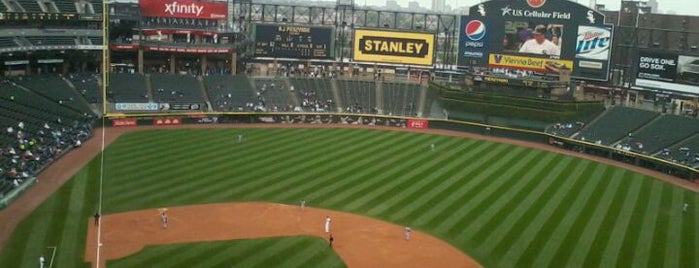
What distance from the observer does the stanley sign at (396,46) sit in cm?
7381

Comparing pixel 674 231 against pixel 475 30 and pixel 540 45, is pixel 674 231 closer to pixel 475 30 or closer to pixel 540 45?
pixel 540 45

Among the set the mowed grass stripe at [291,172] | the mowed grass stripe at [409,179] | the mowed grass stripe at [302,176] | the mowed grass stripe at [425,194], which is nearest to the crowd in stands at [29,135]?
the mowed grass stripe at [302,176]

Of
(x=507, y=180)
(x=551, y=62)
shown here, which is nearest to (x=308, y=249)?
(x=507, y=180)

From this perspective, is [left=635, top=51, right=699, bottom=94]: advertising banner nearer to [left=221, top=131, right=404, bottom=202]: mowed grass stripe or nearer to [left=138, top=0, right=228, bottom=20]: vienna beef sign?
[left=221, top=131, right=404, bottom=202]: mowed grass stripe

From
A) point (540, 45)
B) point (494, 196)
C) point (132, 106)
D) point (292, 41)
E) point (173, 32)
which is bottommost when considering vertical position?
point (494, 196)

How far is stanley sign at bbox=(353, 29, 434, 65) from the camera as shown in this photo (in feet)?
242

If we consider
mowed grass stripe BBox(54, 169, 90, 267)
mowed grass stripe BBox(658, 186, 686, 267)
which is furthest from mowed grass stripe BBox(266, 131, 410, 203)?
mowed grass stripe BBox(658, 186, 686, 267)

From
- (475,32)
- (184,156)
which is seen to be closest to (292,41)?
(475,32)

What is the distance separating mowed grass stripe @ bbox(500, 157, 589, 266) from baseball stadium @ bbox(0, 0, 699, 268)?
0.63 feet

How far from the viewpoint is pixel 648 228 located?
3456 cm

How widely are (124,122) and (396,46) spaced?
3116 cm

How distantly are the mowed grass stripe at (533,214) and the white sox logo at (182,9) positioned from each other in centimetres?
4220

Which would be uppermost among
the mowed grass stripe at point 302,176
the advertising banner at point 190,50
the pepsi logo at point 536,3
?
the pepsi logo at point 536,3

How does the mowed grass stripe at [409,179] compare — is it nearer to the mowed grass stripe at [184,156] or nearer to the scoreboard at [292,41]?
the mowed grass stripe at [184,156]
